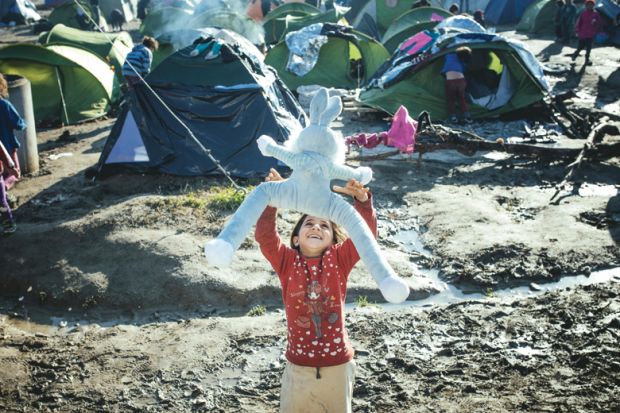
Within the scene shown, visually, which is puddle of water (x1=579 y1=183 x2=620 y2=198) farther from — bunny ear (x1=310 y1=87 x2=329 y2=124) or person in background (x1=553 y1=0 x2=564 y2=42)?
person in background (x1=553 y1=0 x2=564 y2=42)

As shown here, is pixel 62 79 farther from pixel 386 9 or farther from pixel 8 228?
pixel 386 9

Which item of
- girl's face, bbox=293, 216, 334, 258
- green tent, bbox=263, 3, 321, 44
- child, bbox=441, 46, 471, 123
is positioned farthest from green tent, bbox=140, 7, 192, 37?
girl's face, bbox=293, 216, 334, 258

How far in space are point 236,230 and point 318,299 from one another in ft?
2.08

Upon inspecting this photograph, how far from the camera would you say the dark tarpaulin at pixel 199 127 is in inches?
374

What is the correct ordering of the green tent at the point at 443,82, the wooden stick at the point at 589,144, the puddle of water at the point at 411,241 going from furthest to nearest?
the green tent at the point at 443,82, the wooden stick at the point at 589,144, the puddle of water at the point at 411,241

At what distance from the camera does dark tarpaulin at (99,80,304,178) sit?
9508 mm

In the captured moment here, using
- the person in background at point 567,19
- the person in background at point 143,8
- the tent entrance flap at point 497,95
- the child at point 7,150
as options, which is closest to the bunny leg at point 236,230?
the child at point 7,150

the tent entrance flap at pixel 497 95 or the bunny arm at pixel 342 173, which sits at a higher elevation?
the bunny arm at pixel 342 173

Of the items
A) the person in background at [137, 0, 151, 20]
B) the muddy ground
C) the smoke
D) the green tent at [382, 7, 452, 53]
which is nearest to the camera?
the muddy ground

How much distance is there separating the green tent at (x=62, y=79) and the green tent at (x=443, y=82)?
514 cm

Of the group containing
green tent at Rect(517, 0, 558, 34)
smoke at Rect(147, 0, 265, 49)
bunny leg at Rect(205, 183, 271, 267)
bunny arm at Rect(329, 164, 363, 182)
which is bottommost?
green tent at Rect(517, 0, 558, 34)

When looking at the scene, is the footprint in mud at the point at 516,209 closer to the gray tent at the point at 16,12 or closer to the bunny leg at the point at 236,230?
the bunny leg at the point at 236,230

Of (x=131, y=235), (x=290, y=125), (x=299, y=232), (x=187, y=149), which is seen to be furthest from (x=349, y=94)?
(x=299, y=232)

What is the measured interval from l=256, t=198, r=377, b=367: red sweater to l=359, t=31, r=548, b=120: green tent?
861 cm
